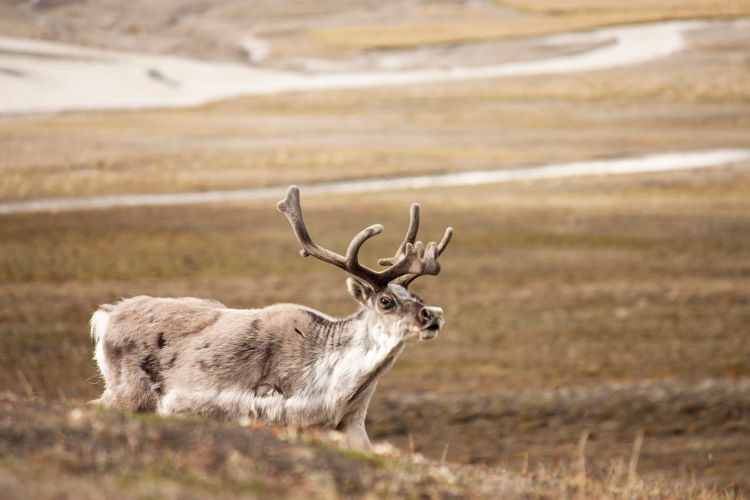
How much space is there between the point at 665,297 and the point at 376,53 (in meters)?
90.1

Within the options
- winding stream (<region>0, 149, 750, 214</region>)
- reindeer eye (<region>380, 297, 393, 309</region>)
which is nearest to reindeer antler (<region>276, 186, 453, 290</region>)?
reindeer eye (<region>380, 297, 393, 309</region>)

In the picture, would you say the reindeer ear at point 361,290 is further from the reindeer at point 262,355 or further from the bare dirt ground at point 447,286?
the bare dirt ground at point 447,286

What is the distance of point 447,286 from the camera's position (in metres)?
25.9

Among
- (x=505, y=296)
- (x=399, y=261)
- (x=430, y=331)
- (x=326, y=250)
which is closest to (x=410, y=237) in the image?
(x=399, y=261)

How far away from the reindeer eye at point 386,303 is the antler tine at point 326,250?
0.34m

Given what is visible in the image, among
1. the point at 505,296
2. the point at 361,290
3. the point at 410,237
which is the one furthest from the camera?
the point at 505,296

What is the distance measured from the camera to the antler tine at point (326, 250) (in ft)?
31.7

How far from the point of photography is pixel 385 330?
9.27 meters

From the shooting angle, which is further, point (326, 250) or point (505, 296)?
point (505, 296)

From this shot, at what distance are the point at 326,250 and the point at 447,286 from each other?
16169 millimetres

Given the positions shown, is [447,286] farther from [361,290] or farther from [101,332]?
[101,332]

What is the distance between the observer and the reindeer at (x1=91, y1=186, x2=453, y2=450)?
29.2ft

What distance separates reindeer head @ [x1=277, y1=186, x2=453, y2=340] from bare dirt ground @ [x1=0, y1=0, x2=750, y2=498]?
4.34ft

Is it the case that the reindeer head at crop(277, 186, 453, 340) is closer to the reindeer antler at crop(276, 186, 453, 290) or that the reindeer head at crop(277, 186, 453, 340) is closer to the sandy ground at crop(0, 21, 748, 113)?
the reindeer antler at crop(276, 186, 453, 290)
